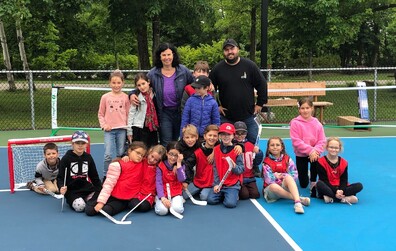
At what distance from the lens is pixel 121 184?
17.1 ft

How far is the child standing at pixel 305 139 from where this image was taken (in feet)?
19.6

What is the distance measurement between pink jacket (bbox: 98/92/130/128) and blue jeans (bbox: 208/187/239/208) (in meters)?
1.70

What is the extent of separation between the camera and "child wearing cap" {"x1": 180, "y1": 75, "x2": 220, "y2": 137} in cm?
567

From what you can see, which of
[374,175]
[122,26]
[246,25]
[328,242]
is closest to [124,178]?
[328,242]

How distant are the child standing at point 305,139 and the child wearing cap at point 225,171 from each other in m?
1.04

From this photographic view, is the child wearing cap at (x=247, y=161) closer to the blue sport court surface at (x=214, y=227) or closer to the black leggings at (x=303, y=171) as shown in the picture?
the blue sport court surface at (x=214, y=227)

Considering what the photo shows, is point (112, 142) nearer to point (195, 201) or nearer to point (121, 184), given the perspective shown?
point (121, 184)

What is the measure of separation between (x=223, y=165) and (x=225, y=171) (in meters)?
0.09

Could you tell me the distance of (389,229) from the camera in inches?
181

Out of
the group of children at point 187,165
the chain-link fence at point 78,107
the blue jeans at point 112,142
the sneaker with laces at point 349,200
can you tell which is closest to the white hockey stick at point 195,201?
the group of children at point 187,165

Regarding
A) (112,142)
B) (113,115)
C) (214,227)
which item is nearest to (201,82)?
(113,115)

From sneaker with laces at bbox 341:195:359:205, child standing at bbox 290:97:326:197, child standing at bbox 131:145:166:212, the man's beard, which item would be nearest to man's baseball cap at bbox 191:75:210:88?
the man's beard

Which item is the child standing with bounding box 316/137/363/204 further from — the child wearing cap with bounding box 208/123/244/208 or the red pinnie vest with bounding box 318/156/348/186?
the child wearing cap with bounding box 208/123/244/208

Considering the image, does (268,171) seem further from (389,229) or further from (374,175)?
(374,175)
